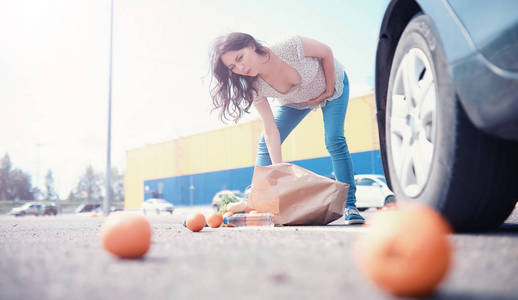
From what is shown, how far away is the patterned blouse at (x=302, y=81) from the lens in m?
3.29

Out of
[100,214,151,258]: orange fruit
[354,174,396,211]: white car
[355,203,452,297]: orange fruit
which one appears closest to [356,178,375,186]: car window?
[354,174,396,211]: white car

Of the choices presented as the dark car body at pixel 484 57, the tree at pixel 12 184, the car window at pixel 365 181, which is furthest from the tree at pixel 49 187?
the dark car body at pixel 484 57

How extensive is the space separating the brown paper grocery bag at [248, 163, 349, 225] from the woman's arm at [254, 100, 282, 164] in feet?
0.56

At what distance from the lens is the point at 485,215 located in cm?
192

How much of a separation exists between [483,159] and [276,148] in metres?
1.92

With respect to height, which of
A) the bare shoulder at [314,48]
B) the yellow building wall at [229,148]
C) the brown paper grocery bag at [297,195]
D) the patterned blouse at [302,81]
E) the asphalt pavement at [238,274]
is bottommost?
the asphalt pavement at [238,274]

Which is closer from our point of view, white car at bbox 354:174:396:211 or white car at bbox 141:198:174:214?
white car at bbox 354:174:396:211

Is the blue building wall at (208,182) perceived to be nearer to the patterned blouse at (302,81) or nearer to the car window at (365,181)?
the car window at (365,181)

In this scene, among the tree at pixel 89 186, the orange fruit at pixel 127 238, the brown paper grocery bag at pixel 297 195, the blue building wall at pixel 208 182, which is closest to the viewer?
the orange fruit at pixel 127 238

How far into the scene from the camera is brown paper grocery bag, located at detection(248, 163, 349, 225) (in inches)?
124

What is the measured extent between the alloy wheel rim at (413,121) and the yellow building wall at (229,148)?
1783 cm

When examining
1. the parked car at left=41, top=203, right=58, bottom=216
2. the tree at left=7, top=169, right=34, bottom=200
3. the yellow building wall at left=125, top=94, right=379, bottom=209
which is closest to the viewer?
the yellow building wall at left=125, top=94, right=379, bottom=209

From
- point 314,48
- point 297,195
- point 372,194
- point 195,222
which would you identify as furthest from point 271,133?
point 372,194

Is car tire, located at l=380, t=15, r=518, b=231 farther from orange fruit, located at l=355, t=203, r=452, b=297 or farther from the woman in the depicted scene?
the woman
